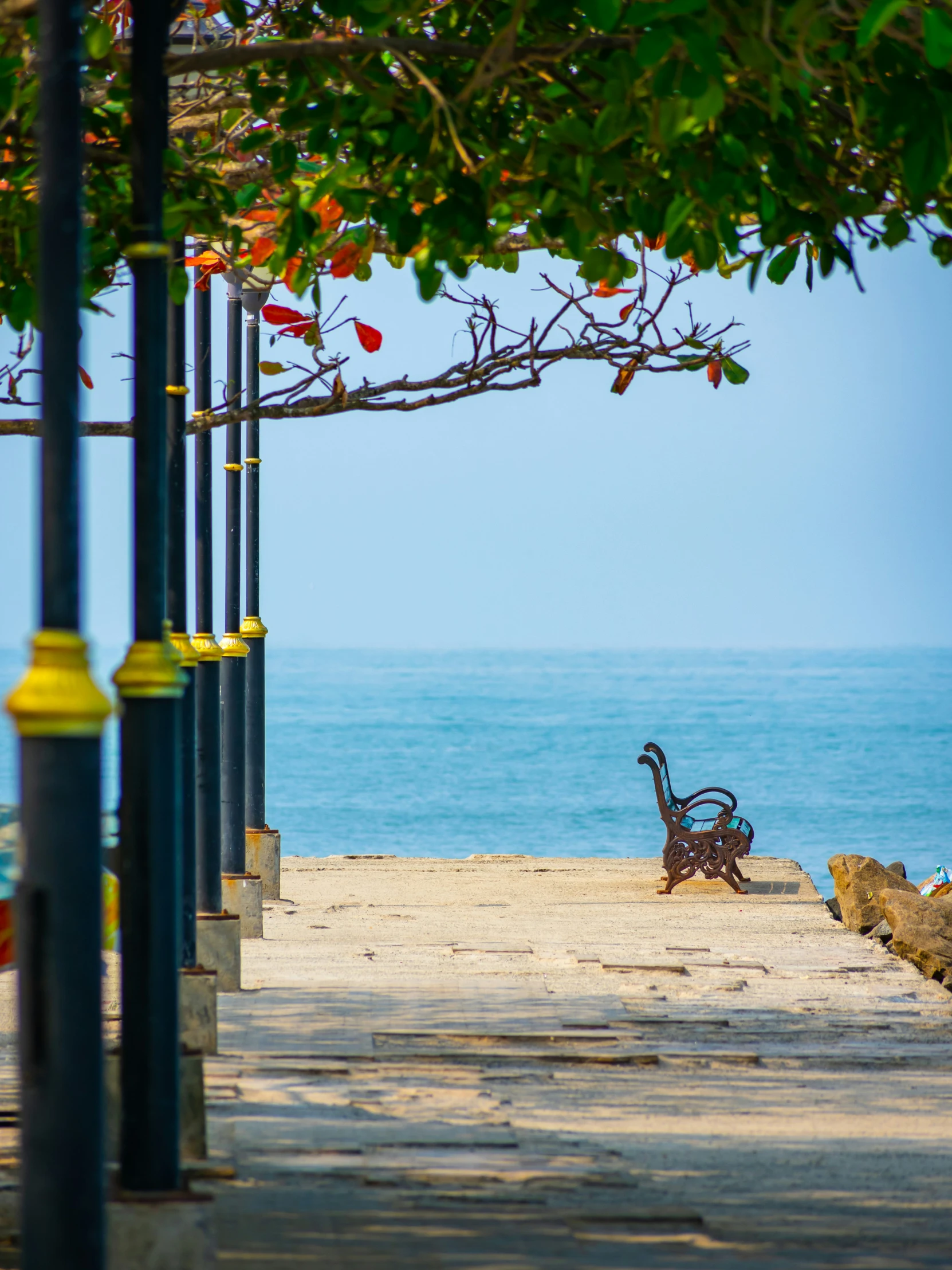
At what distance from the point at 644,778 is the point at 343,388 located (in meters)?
62.7

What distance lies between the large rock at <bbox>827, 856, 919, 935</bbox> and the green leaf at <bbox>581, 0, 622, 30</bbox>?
8220 mm

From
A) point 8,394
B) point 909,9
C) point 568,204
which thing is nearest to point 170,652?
point 568,204

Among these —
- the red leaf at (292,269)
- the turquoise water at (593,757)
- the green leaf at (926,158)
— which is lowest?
the turquoise water at (593,757)

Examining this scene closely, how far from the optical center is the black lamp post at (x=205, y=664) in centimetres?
798

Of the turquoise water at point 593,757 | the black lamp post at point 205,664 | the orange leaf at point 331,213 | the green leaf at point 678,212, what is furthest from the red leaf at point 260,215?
the turquoise water at point 593,757

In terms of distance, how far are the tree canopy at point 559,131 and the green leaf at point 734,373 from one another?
124 centimetres

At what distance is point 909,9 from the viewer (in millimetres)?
3879

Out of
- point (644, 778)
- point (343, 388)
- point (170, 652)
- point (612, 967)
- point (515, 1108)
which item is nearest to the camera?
point (170, 652)

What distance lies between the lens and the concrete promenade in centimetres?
411

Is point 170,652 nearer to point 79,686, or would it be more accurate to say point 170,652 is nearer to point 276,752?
point 79,686

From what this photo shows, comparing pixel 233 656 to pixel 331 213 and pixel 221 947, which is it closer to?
pixel 221 947

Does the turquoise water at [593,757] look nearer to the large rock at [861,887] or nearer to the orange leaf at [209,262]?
the large rock at [861,887]

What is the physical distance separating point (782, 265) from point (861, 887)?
23.5ft

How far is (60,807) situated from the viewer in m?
2.83
